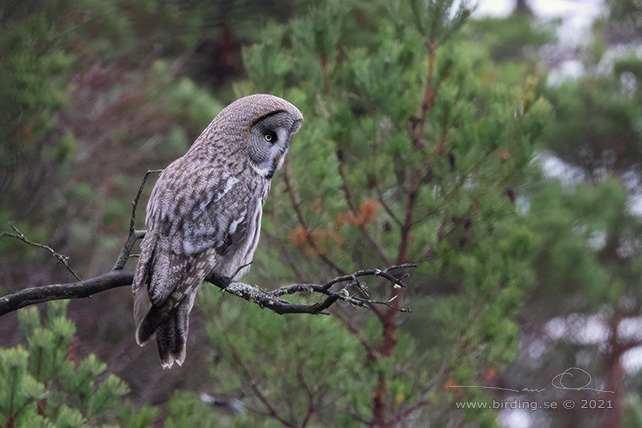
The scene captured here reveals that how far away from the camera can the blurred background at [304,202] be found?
4.72 m

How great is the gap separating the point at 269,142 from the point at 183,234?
1.91ft

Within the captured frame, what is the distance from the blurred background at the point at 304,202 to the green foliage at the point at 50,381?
0.01 metres

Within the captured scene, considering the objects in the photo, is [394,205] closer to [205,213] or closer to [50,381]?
[205,213]

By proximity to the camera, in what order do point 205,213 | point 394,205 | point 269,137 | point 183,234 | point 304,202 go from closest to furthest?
point 183,234 < point 205,213 < point 269,137 < point 304,202 < point 394,205

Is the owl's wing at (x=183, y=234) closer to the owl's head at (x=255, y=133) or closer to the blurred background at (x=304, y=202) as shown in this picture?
the owl's head at (x=255, y=133)

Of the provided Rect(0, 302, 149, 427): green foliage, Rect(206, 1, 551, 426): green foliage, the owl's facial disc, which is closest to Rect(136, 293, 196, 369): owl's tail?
Rect(0, 302, 149, 427): green foliage

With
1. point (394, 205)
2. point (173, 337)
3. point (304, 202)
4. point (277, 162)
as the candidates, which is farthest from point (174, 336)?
point (394, 205)

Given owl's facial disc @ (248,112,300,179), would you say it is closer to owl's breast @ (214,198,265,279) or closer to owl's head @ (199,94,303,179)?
owl's head @ (199,94,303,179)

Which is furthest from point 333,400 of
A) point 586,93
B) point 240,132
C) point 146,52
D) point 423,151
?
point 586,93

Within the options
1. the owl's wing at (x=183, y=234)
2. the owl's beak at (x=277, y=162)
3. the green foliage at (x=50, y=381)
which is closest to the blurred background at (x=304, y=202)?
the green foliage at (x=50, y=381)

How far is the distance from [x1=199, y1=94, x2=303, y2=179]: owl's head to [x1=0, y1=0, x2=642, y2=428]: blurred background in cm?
88

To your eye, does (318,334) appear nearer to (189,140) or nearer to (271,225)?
(271,225)

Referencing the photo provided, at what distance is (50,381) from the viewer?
11.7 ft

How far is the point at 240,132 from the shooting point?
139 inches
